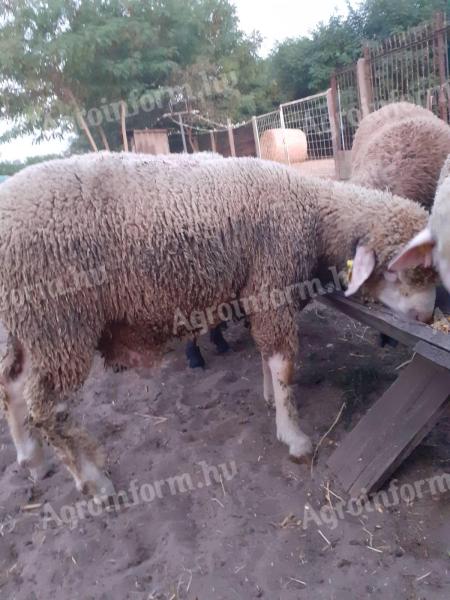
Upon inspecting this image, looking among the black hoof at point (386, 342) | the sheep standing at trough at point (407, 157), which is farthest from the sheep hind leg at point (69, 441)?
the sheep standing at trough at point (407, 157)

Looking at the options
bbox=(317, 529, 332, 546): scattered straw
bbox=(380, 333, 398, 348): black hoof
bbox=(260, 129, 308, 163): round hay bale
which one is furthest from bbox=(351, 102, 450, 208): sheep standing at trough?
bbox=(260, 129, 308, 163): round hay bale

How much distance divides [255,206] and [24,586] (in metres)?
2.21

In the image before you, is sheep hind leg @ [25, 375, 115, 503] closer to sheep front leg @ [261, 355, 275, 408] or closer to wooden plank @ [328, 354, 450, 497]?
sheep front leg @ [261, 355, 275, 408]

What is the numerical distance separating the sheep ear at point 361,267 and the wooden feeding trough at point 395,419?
0.56ft

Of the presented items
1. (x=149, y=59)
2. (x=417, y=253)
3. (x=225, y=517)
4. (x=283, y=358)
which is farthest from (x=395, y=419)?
(x=149, y=59)

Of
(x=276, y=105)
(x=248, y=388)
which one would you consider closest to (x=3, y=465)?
(x=248, y=388)

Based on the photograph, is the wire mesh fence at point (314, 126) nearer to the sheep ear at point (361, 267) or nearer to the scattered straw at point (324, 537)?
the sheep ear at point (361, 267)

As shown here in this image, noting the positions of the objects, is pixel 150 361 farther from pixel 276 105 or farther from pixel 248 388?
pixel 276 105

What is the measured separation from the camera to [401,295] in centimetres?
253

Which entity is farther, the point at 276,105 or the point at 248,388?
the point at 276,105

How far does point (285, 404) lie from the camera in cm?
280

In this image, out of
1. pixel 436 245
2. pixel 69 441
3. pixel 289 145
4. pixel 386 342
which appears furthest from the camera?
pixel 289 145

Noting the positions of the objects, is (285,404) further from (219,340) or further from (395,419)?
(219,340)

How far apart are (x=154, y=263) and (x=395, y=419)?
1462 millimetres
